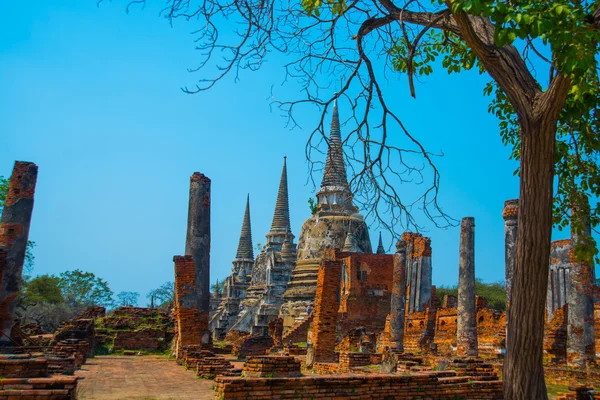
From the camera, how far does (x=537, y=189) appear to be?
4918 millimetres

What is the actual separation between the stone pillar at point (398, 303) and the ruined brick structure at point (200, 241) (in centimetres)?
645

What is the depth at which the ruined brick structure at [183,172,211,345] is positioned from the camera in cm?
1439

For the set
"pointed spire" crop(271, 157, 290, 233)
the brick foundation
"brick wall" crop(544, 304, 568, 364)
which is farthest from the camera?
"pointed spire" crop(271, 157, 290, 233)

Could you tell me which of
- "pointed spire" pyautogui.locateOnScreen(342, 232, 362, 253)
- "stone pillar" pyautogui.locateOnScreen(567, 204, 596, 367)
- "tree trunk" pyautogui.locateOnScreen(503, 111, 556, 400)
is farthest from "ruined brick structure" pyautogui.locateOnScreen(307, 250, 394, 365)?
"tree trunk" pyautogui.locateOnScreen(503, 111, 556, 400)

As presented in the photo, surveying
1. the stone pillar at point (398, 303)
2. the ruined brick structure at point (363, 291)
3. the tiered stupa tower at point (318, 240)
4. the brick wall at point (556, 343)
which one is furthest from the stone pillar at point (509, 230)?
the tiered stupa tower at point (318, 240)

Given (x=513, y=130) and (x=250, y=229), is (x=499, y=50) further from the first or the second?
(x=250, y=229)

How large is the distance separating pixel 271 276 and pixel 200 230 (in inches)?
930

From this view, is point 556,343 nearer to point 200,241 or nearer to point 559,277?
point 559,277

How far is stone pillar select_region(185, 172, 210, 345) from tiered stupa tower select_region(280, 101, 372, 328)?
1717 centimetres

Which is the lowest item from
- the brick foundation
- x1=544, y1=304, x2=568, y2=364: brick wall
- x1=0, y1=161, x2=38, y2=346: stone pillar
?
the brick foundation

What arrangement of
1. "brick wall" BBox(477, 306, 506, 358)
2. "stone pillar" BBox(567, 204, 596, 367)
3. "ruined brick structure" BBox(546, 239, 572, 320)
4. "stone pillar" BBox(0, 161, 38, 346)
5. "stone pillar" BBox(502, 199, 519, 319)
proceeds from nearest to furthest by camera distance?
"stone pillar" BBox(0, 161, 38, 346) < "stone pillar" BBox(502, 199, 519, 319) < "stone pillar" BBox(567, 204, 596, 367) < "brick wall" BBox(477, 306, 506, 358) < "ruined brick structure" BBox(546, 239, 572, 320)

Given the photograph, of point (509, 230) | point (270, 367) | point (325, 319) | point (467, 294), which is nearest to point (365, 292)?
point (467, 294)

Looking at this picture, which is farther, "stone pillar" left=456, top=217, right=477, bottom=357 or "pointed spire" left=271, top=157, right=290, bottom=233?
"pointed spire" left=271, top=157, right=290, bottom=233

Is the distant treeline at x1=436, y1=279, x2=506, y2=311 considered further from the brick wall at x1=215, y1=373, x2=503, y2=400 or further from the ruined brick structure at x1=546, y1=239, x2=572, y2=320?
the brick wall at x1=215, y1=373, x2=503, y2=400
